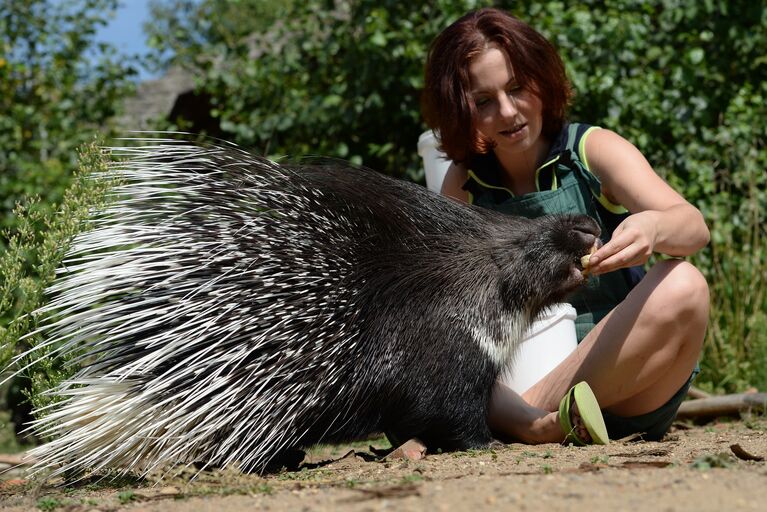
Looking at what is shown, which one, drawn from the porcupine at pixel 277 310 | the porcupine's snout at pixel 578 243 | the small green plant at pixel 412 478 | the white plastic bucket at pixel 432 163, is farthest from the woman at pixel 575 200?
the small green plant at pixel 412 478

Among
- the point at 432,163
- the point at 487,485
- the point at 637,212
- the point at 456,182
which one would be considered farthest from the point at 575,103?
the point at 487,485

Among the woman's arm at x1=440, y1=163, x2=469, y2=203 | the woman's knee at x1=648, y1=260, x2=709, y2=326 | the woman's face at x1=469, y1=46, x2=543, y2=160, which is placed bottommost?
the woman's knee at x1=648, y1=260, x2=709, y2=326

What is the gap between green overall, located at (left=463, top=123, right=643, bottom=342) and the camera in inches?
119

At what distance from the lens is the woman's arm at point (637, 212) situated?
241 centimetres

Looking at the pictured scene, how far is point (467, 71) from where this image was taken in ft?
9.91

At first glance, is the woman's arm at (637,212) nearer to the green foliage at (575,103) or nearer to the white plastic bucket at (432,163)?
the white plastic bucket at (432,163)

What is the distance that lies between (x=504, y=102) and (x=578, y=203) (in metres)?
0.46

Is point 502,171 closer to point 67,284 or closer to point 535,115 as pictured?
point 535,115

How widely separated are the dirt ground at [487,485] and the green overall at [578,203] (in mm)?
561

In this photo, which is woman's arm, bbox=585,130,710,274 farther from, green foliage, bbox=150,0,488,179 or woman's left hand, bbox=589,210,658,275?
green foliage, bbox=150,0,488,179

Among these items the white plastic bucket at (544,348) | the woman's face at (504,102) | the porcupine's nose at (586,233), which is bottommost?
the white plastic bucket at (544,348)

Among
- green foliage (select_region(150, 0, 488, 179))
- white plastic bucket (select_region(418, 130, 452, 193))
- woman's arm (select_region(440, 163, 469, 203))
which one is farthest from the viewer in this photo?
green foliage (select_region(150, 0, 488, 179))

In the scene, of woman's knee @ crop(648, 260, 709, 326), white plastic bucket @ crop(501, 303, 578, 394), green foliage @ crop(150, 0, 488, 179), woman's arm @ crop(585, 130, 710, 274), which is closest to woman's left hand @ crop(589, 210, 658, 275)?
woman's arm @ crop(585, 130, 710, 274)

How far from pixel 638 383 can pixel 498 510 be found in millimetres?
1434
